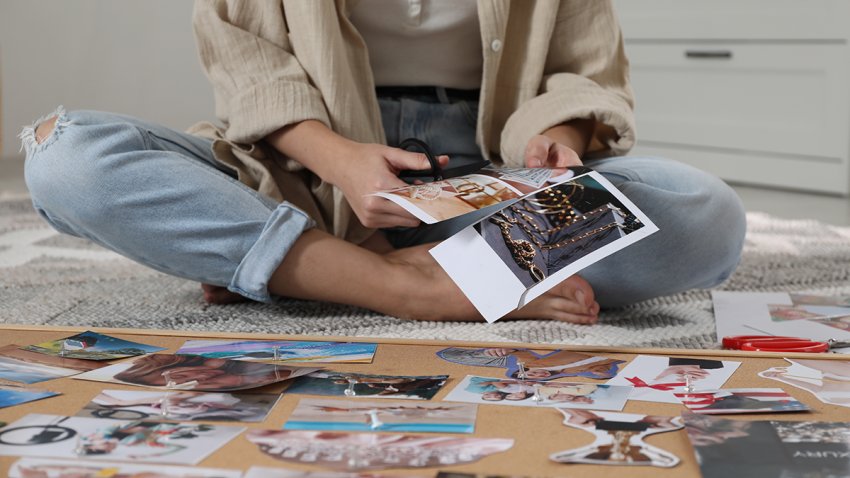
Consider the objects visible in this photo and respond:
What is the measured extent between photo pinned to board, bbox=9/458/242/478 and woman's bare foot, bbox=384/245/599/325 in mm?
501

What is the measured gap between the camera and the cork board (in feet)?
1.71

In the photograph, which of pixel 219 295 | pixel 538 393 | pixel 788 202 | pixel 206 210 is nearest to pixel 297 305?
pixel 219 295

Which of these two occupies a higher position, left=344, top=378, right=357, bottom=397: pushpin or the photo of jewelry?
the photo of jewelry

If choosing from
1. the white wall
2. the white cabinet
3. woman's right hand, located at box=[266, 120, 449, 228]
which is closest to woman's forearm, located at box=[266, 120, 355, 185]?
woman's right hand, located at box=[266, 120, 449, 228]

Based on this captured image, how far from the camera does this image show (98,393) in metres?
0.64

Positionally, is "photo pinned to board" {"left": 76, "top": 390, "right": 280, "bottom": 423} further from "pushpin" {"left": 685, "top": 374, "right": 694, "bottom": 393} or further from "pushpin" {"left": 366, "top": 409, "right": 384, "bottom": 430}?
"pushpin" {"left": 685, "top": 374, "right": 694, "bottom": 393}

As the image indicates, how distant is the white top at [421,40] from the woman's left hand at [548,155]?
0.64 ft

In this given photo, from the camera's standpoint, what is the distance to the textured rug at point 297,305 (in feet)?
3.20

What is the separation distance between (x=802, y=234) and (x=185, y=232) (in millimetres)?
1080

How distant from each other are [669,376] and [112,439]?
37 cm

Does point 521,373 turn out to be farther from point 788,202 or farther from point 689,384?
point 788,202

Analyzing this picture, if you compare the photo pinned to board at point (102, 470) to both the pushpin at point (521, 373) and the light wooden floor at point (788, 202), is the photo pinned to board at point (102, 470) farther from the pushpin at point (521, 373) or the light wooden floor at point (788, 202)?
the light wooden floor at point (788, 202)

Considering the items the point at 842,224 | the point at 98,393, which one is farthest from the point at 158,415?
the point at 842,224

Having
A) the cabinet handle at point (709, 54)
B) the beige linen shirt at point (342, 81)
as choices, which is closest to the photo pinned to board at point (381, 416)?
the beige linen shirt at point (342, 81)
